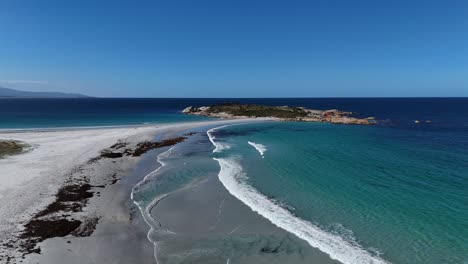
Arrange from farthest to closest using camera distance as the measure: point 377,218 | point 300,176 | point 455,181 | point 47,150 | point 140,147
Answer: point 140,147 → point 47,150 → point 300,176 → point 455,181 → point 377,218

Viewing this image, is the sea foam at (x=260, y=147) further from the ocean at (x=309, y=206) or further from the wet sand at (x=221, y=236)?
the wet sand at (x=221, y=236)

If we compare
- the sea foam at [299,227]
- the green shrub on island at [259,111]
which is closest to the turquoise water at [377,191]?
the sea foam at [299,227]

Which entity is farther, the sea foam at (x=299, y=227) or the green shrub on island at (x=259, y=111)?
the green shrub on island at (x=259, y=111)

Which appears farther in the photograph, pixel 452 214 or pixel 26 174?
pixel 26 174

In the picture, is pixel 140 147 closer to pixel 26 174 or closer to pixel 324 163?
pixel 26 174

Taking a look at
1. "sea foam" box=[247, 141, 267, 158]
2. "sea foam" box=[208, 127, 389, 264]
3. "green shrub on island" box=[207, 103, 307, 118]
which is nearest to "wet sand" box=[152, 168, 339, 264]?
"sea foam" box=[208, 127, 389, 264]

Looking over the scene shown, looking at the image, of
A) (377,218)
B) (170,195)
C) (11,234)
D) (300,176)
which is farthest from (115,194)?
(377,218)

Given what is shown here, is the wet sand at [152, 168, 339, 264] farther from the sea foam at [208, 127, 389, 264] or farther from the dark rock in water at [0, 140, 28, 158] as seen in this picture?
the dark rock in water at [0, 140, 28, 158]
